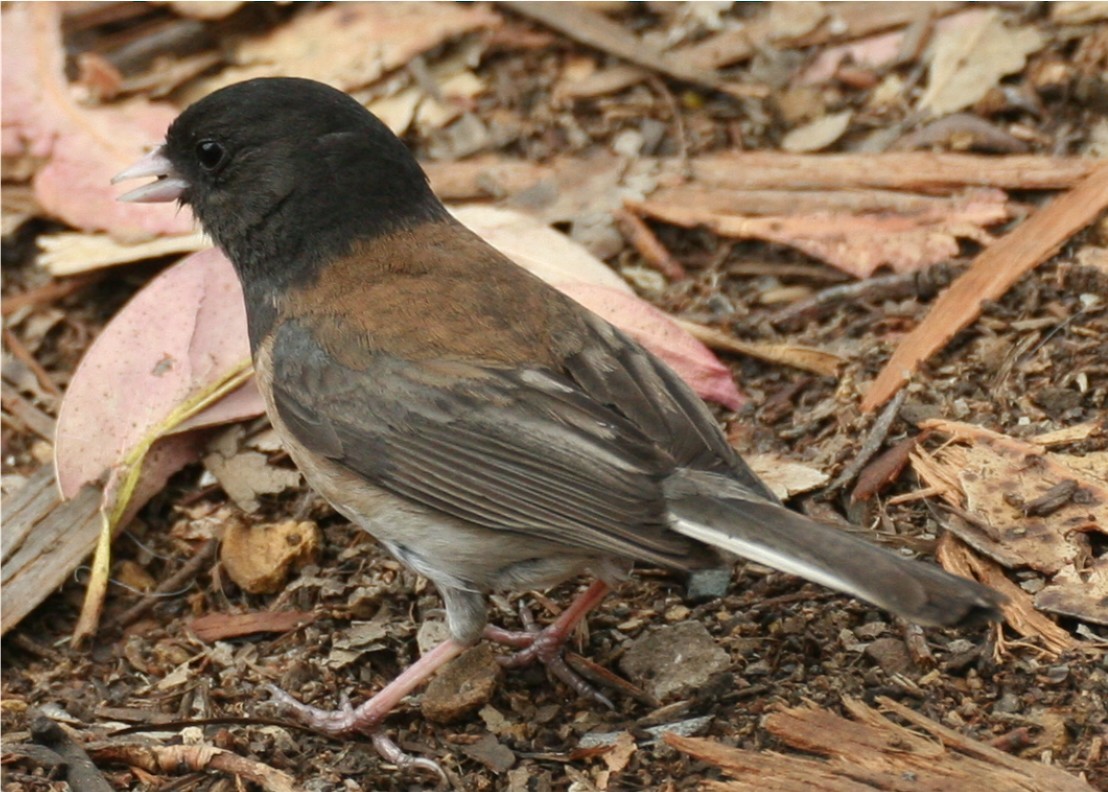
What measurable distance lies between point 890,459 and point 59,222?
121 inches

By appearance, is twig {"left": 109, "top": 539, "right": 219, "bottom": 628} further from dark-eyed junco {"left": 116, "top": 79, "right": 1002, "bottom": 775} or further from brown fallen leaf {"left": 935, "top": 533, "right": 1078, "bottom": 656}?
brown fallen leaf {"left": 935, "top": 533, "right": 1078, "bottom": 656}

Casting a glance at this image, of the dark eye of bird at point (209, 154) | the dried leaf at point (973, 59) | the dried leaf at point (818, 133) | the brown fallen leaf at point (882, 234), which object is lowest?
the brown fallen leaf at point (882, 234)

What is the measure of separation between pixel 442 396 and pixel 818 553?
1.01 metres

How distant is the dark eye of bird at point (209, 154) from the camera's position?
13.1 ft

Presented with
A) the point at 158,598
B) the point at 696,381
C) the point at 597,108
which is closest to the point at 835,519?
the point at 696,381

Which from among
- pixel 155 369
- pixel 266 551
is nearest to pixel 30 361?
pixel 155 369

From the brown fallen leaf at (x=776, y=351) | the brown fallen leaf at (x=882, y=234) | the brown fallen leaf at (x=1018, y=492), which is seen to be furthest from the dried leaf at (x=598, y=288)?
the brown fallen leaf at (x=1018, y=492)

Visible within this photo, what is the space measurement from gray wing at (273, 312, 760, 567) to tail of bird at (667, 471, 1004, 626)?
0.07 m

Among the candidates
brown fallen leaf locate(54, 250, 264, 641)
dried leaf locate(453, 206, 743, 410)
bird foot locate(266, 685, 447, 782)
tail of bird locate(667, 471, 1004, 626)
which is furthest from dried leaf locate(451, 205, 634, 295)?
bird foot locate(266, 685, 447, 782)

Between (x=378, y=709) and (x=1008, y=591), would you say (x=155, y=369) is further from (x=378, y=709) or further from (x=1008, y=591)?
(x=1008, y=591)

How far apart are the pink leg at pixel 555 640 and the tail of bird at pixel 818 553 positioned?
574 millimetres

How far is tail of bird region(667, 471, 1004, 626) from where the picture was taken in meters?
2.84

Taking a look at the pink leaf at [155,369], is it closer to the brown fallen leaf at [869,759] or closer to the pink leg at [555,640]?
the pink leg at [555,640]

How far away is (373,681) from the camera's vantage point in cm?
379
